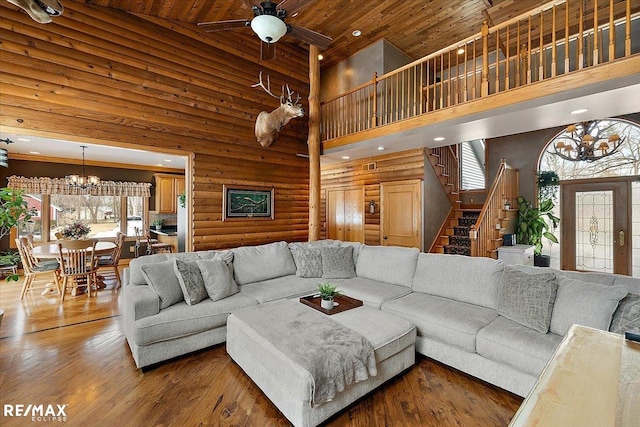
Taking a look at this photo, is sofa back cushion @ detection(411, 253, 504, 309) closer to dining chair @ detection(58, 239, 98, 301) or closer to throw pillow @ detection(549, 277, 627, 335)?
throw pillow @ detection(549, 277, 627, 335)

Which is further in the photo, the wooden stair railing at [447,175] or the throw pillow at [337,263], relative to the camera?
the wooden stair railing at [447,175]

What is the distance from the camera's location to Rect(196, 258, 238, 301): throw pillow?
319cm

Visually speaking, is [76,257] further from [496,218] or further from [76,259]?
[496,218]

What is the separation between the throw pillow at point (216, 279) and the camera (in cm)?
319

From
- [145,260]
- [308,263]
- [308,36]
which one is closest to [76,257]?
[145,260]

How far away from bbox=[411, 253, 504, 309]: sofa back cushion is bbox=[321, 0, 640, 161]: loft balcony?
6.44 ft

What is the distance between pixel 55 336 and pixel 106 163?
5630 millimetres

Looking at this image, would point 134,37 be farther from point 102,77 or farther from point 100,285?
point 100,285

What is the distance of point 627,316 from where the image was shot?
207cm

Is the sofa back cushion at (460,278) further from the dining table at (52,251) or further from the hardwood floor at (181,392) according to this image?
the dining table at (52,251)

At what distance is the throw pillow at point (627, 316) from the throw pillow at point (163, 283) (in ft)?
12.3

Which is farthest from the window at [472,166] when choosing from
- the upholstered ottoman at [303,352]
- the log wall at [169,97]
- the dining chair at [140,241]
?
the dining chair at [140,241]

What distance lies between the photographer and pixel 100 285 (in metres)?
5.31

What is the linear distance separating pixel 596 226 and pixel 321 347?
6980mm
